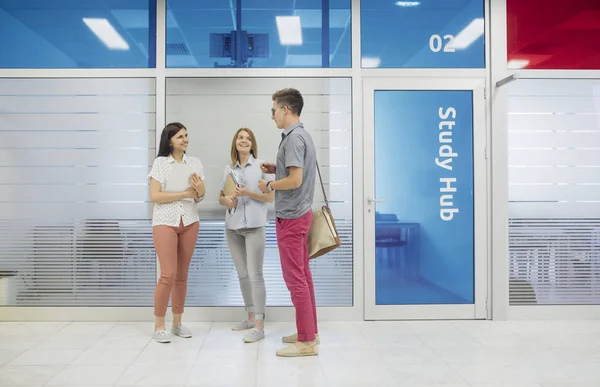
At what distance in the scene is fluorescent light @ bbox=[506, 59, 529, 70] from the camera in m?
4.86

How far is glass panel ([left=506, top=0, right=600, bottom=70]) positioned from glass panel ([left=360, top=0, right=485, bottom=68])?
0.29m

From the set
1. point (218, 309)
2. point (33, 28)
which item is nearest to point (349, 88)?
point (218, 309)

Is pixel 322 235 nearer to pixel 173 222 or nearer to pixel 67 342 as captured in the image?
pixel 173 222

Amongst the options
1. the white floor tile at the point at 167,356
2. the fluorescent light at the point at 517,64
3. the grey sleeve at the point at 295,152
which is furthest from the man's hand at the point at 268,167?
the fluorescent light at the point at 517,64

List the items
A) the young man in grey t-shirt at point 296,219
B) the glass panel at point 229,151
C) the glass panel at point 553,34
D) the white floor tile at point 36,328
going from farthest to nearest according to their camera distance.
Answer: the glass panel at point 553,34 → the glass panel at point 229,151 → the white floor tile at point 36,328 → the young man in grey t-shirt at point 296,219

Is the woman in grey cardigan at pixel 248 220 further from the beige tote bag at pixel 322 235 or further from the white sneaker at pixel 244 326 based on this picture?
the beige tote bag at pixel 322 235

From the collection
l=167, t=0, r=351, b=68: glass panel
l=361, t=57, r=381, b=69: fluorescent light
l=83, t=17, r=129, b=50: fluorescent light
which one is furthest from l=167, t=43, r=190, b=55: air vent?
l=361, t=57, r=381, b=69: fluorescent light

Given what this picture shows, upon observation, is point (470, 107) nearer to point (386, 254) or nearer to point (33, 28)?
point (386, 254)

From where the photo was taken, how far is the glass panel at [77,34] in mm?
4766

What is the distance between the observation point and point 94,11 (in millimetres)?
4789

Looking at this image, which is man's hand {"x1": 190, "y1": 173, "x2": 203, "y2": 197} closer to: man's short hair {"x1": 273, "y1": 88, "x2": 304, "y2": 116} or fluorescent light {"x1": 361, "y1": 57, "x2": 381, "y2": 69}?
man's short hair {"x1": 273, "y1": 88, "x2": 304, "y2": 116}

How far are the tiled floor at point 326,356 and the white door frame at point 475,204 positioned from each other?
0.14m

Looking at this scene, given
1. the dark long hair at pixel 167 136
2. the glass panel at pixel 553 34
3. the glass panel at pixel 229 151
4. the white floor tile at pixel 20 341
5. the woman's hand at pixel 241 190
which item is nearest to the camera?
the white floor tile at pixel 20 341

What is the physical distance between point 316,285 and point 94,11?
308 centimetres
